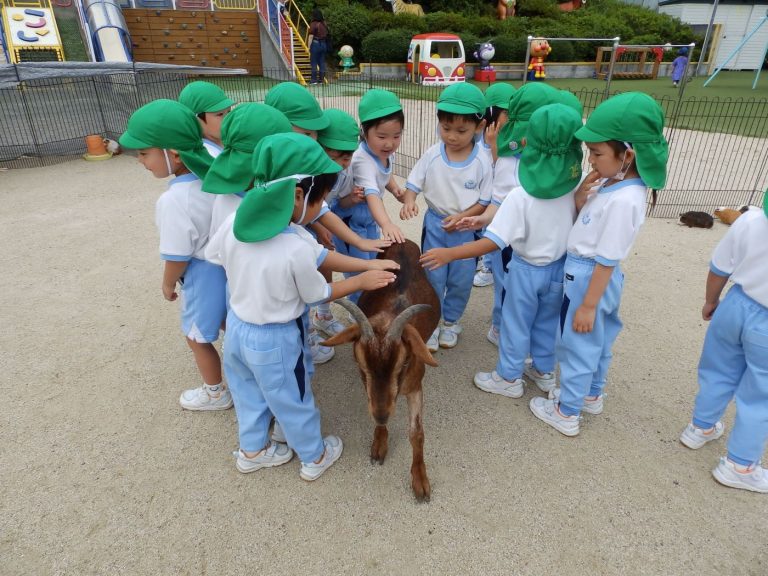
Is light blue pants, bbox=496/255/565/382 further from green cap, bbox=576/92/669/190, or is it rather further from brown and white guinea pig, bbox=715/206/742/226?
brown and white guinea pig, bbox=715/206/742/226

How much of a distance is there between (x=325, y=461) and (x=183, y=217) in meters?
1.76

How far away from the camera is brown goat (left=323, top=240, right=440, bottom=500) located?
251 centimetres

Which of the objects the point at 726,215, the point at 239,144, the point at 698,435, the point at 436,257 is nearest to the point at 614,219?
the point at 436,257

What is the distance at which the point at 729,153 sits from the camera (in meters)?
11.1

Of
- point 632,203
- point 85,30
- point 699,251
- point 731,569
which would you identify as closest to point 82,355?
point 632,203

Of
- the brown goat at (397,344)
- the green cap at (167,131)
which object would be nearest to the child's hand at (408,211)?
the brown goat at (397,344)

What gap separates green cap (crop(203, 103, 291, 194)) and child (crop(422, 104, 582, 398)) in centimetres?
127

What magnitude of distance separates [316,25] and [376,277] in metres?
20.5

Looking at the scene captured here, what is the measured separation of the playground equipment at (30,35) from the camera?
15.7 metres

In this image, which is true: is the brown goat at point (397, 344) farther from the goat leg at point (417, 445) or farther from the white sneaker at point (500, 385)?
the white sneaker at point (500, 385)

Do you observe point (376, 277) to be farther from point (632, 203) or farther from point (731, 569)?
point (731, 569)

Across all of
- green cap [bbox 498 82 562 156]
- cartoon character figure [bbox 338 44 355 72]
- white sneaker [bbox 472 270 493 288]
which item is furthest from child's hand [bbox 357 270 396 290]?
cartoon character figure [bbox 338 44 355 72]

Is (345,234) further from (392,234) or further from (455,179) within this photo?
(455,179)

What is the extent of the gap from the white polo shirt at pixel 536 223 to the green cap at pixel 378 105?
1.16 metres
